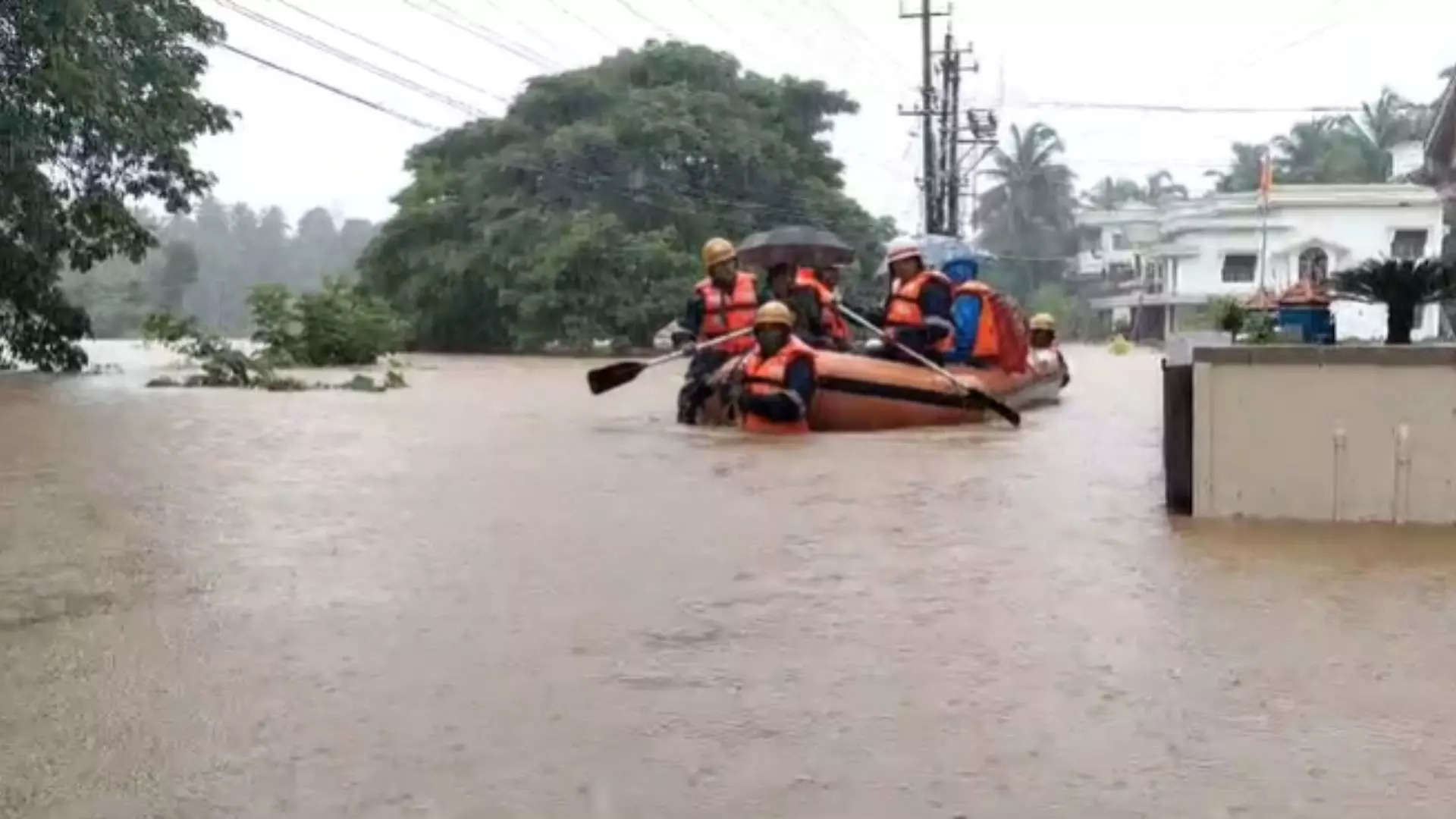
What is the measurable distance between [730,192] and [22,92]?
2296 cm

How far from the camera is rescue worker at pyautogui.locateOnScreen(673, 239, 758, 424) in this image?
15586 mm

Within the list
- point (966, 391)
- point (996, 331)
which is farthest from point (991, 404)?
point (996, 331)

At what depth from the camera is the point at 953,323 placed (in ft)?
55.6

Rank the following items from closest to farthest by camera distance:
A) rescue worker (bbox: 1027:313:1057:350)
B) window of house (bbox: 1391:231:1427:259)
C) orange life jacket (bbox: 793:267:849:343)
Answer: orange life jacket (bbox: 793:267:849:343) < rescue worker (bbox: 1027:313:1057:350) < window of house (bbox: 1391:231:1427:259)

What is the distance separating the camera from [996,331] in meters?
17.5

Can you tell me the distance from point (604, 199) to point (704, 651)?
1445 inches

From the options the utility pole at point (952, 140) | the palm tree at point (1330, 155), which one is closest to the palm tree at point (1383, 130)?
the palm tree at point (1330, 155)

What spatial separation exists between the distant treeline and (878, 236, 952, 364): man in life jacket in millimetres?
32390

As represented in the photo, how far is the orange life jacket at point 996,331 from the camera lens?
17.2m

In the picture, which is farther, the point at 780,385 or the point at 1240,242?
the point at 1240,242

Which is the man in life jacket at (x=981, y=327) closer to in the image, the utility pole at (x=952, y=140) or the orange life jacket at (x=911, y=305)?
the orange life jacket at (x=911, y=305)

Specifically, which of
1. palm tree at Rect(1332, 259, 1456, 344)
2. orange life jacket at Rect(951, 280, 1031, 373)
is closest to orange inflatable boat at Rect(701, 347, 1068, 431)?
orange life jacket at Rect(951, 280, 1031, 373)

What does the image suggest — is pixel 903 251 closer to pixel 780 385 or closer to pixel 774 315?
pixel 780 385

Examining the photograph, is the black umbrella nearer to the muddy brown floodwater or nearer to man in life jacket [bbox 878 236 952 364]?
man in life jacket [bbox 878 236 952 364]
